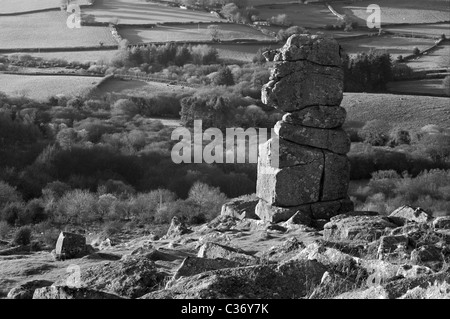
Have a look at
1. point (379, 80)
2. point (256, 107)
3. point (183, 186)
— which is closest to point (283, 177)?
point (183, 186)

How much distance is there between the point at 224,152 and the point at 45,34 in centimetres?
3504

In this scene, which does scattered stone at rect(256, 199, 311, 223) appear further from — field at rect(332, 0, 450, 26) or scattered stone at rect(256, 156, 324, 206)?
field at rect(332, 0, 450, 26)

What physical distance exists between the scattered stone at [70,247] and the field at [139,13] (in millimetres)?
70090

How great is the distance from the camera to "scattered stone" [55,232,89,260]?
63.3ft

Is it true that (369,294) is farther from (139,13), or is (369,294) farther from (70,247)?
(139,13)

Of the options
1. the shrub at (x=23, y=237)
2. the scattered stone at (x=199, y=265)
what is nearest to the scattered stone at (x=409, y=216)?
the scattered stone at (x=199, y=265)

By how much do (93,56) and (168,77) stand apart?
6.41 meters

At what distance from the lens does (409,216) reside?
74.8 feet

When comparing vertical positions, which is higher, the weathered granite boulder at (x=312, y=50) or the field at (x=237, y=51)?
the weathered granite boulder at (x=312, y=50)

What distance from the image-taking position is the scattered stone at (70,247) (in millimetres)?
19281

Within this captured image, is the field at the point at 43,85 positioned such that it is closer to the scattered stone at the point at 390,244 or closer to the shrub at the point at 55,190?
the shrub at the point at 55,190

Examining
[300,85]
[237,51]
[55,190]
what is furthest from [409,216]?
[237,51]

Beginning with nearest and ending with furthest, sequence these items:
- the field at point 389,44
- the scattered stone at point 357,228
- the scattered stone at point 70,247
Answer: the scattered stone at point 357,228 < the scattered stone at point 70,247 < the field at point 389,44
